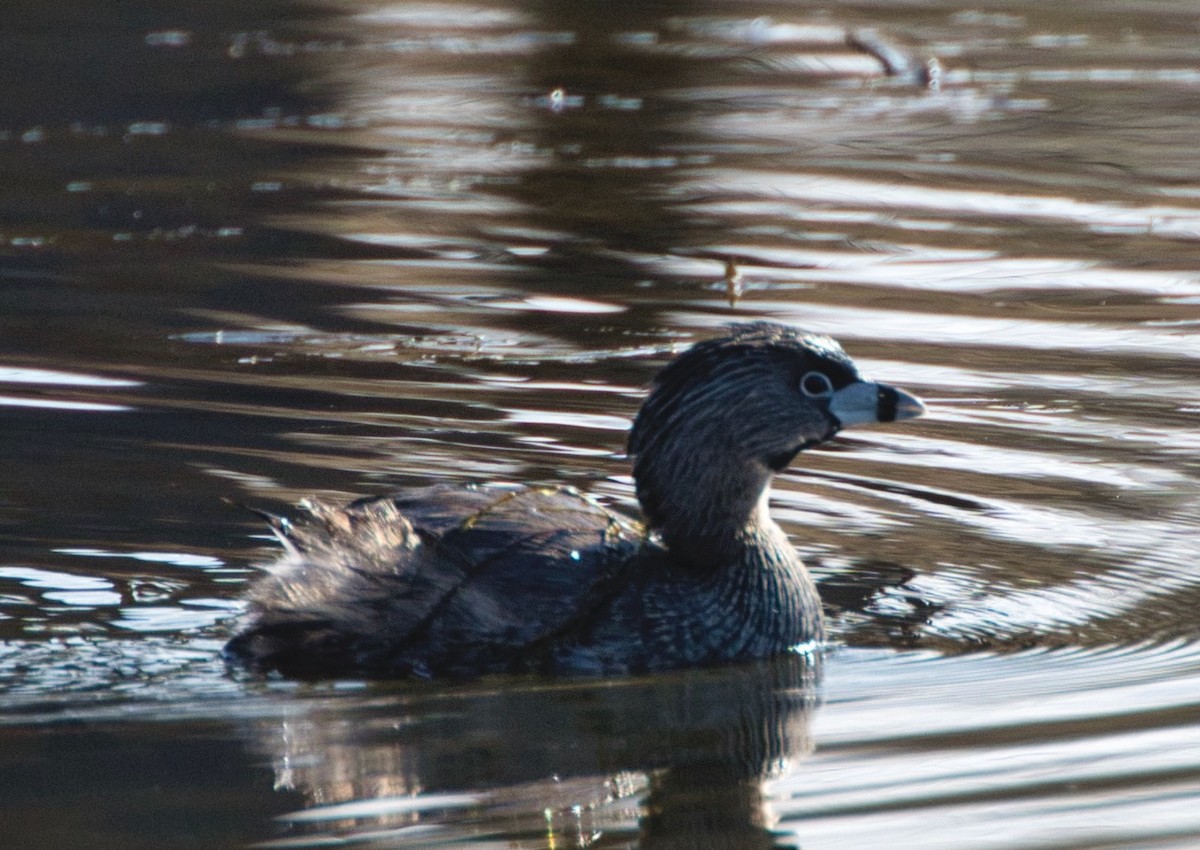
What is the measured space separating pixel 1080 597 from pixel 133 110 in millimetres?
11826

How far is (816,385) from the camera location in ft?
22.8

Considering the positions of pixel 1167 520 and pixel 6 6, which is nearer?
pixel 1167 520

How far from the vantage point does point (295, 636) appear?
20.9ft

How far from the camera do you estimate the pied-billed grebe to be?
6.34m

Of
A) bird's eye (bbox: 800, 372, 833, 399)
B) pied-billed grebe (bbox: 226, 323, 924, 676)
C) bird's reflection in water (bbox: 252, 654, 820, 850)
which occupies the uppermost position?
bird's eye (bbox: 800, 372, 833, 399)

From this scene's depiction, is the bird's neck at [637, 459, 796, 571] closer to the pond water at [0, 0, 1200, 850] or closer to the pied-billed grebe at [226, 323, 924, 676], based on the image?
the pied-billed grebe at [226, 323, 924, 676]

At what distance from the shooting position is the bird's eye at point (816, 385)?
693 centimetres

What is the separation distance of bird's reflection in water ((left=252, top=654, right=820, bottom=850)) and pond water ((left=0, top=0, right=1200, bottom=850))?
17 mm

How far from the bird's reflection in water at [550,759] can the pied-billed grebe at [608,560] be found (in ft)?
0.45

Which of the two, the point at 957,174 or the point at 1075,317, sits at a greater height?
the point at 957,174

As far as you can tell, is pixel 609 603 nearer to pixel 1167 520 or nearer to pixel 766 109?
pixel 1167 520

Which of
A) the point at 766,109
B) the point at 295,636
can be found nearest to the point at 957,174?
the point at 766,109

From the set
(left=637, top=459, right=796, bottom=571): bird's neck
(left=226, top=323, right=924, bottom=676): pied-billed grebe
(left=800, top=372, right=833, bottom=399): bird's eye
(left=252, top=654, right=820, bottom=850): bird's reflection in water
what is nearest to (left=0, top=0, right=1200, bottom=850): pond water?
(left=252, top=654, right=820, bottom=850): bird's reflection in water

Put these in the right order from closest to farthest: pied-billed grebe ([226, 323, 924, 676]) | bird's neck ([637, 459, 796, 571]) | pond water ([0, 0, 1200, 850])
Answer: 1. pond water ([0, 0, 1200, 850])
2. pied-billed grebe ([226, 323, 924, 676])
3. bird's neck ([637, 459, 796, 571])
